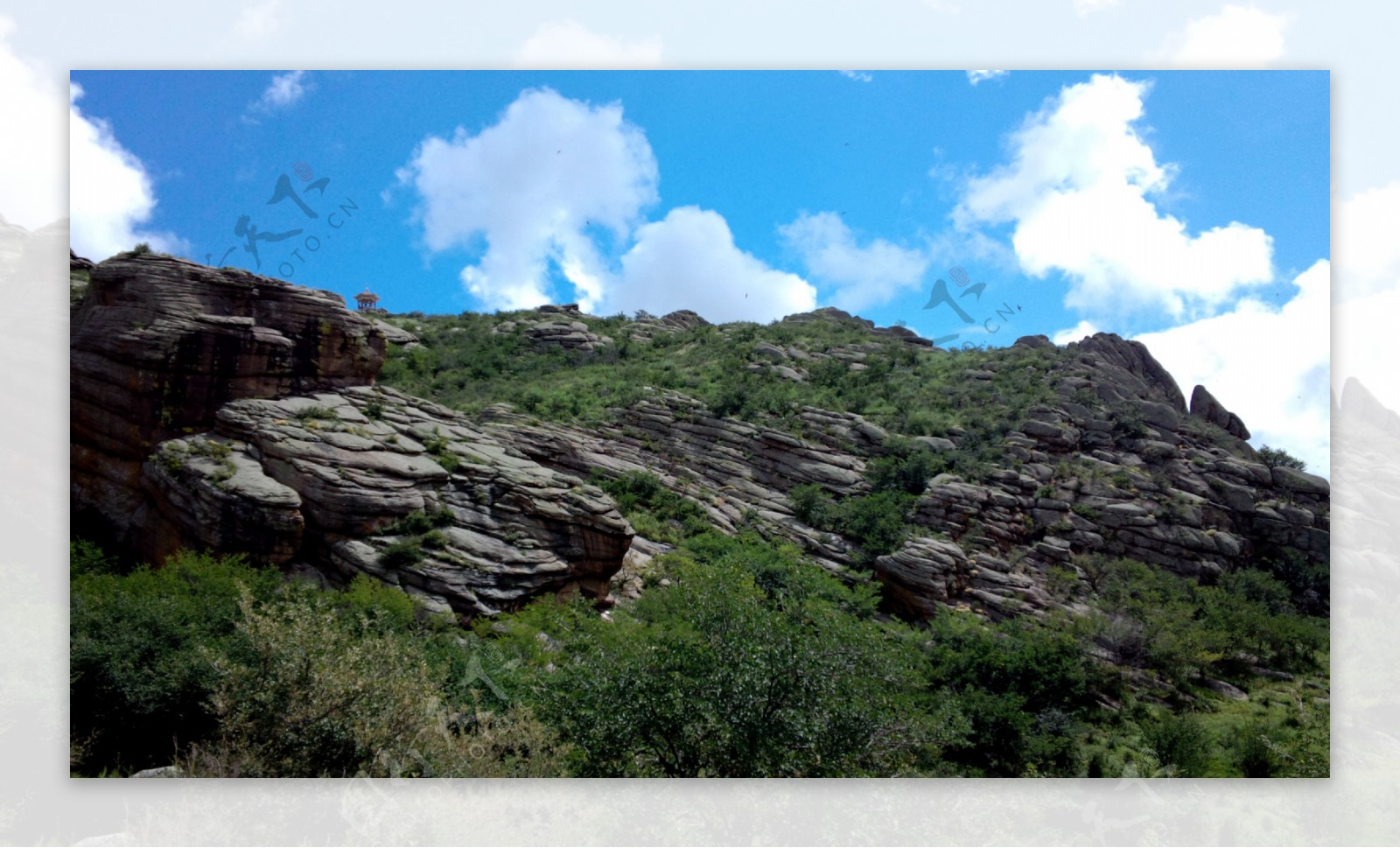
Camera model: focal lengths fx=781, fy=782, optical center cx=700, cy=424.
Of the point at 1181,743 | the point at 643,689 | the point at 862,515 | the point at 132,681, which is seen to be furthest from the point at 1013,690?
the point at 132,681

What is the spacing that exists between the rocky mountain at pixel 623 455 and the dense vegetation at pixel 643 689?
3.63ft

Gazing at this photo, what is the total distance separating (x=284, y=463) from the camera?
12.8 metres

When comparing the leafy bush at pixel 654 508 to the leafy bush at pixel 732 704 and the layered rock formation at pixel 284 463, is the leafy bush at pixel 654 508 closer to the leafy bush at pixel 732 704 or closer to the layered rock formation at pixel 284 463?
the layered rock formation at pixel 284 463

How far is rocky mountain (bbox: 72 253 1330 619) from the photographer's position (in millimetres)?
12469

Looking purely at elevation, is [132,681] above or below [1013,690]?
above

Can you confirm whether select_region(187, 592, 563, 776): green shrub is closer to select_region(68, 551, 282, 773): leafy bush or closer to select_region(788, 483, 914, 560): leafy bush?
select_region(68, 551, 282, 773): leafy bush

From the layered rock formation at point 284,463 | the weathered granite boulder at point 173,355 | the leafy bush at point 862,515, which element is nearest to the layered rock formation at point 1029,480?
the leafy bush at point 862,515

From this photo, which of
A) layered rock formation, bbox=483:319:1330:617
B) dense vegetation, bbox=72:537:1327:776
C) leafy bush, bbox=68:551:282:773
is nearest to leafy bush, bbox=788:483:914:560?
layered rock formation, bbox=483:319:1330:617

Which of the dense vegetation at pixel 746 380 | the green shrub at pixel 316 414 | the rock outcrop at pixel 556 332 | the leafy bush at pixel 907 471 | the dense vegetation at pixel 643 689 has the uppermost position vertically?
the rock outcrop at pixel 556 332

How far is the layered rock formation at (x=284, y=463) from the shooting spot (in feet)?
39.9

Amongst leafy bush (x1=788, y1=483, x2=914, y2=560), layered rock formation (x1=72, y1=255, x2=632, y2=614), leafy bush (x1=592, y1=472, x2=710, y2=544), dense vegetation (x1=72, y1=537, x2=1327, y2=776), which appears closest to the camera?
dense vegetation (x1=72, y1=537, x2=1327, y2=776)

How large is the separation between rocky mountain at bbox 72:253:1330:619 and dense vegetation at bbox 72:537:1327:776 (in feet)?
3.63

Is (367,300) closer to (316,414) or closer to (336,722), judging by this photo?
(316,414)

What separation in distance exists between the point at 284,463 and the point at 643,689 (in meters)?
8.27
